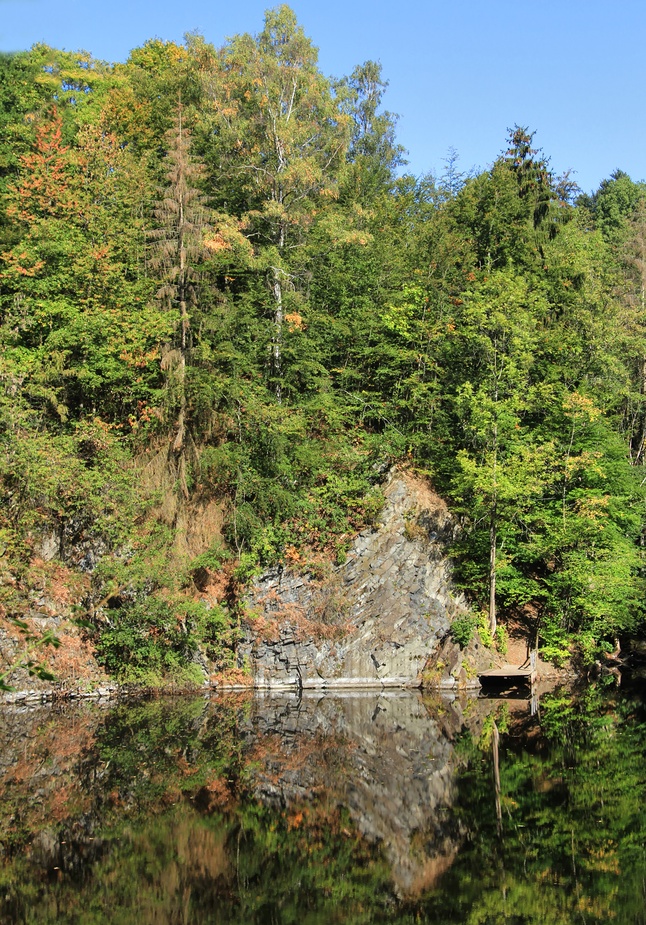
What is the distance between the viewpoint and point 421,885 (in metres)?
11.9

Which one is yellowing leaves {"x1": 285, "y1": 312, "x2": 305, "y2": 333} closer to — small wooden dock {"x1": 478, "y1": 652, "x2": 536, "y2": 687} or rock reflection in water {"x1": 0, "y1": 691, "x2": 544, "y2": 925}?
small wooden dock {"x1": 478, "y1": 652, "x2": 536, "y2": 687}

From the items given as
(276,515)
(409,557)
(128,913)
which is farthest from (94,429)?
(128,913)

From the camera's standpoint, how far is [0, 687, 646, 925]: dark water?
441 inches

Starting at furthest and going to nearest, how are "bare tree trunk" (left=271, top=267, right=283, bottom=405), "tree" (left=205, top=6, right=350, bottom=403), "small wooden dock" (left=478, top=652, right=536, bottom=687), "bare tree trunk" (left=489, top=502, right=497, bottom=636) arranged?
"tree" (left=205, top=6, right=350, bottom=403), "bare tree trunk" (left=271, top=267, right=283, bottom=405), "bare tree trunk" (left=489, top=502, right=497, bottom=636), "small wooden dock" (left=478, top=652, right=536, bottom=687)

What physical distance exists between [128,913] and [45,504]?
17.4 meters

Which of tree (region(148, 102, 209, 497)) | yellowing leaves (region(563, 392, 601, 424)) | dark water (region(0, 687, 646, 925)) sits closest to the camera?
dark water (region(0, 687, 646, 925))

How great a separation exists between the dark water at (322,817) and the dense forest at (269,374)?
6.24 metres

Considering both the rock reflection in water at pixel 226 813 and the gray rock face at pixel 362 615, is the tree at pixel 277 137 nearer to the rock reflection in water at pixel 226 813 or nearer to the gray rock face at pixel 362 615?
the gray rock face at pixel 362 615

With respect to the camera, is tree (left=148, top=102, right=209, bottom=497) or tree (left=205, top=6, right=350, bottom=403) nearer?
tree (left=148, top=102, right=209, bottom=497)

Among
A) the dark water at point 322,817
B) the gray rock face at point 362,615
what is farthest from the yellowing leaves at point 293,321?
the dark water at point 322,817

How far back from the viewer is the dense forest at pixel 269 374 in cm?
2692

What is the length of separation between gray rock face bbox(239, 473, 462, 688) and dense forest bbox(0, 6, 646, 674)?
2.64ft

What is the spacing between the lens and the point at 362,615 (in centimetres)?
2698

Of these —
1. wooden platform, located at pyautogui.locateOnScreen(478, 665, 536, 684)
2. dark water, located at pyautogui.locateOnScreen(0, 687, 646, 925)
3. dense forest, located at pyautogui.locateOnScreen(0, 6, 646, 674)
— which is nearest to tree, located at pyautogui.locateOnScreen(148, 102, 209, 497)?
dense forest, located at pyautogui.locateOnScreen(0, 6, 646, 674)
